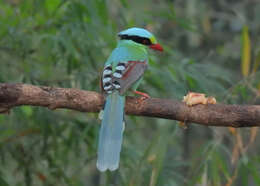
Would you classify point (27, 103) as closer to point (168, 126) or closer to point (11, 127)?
point (168, 126)

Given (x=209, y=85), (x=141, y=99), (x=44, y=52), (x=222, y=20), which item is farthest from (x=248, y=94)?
(x=222, y=20)

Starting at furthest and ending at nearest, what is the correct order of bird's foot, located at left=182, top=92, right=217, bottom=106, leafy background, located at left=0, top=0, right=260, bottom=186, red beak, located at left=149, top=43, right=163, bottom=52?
1. leafy background, located at left=0, top=0, right=260, bottom=186
2. red beak, located at left=149, top=43, right=163, bottom=52
3. bird's foot, located at left=182, top=92, right=217, bottom=106

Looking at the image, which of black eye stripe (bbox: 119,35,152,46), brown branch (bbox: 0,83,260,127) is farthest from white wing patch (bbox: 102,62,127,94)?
black eye stripe (bbox: 119,35,152,46)

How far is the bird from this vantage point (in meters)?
2.90

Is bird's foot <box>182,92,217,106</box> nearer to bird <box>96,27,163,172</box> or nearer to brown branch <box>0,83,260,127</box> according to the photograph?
brown branch <box>0,83,260,127</box>

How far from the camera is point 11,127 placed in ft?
15.7

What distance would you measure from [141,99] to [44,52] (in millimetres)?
1632

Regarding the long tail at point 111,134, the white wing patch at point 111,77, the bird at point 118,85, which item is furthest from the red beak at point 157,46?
the long tail at point 111,134

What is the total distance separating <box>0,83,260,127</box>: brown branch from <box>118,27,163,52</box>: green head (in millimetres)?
981

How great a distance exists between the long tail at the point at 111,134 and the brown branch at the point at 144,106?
123mm

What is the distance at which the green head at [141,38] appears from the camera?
3.75m

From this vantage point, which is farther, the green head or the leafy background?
the leafy background

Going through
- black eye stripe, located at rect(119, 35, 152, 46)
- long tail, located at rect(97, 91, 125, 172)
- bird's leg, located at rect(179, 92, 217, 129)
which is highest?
black eye stripe, located at rect(119, 35, 152, 46)

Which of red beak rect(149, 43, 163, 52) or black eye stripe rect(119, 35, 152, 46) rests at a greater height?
black eye stripe rect(119, 35, 152, 46)
